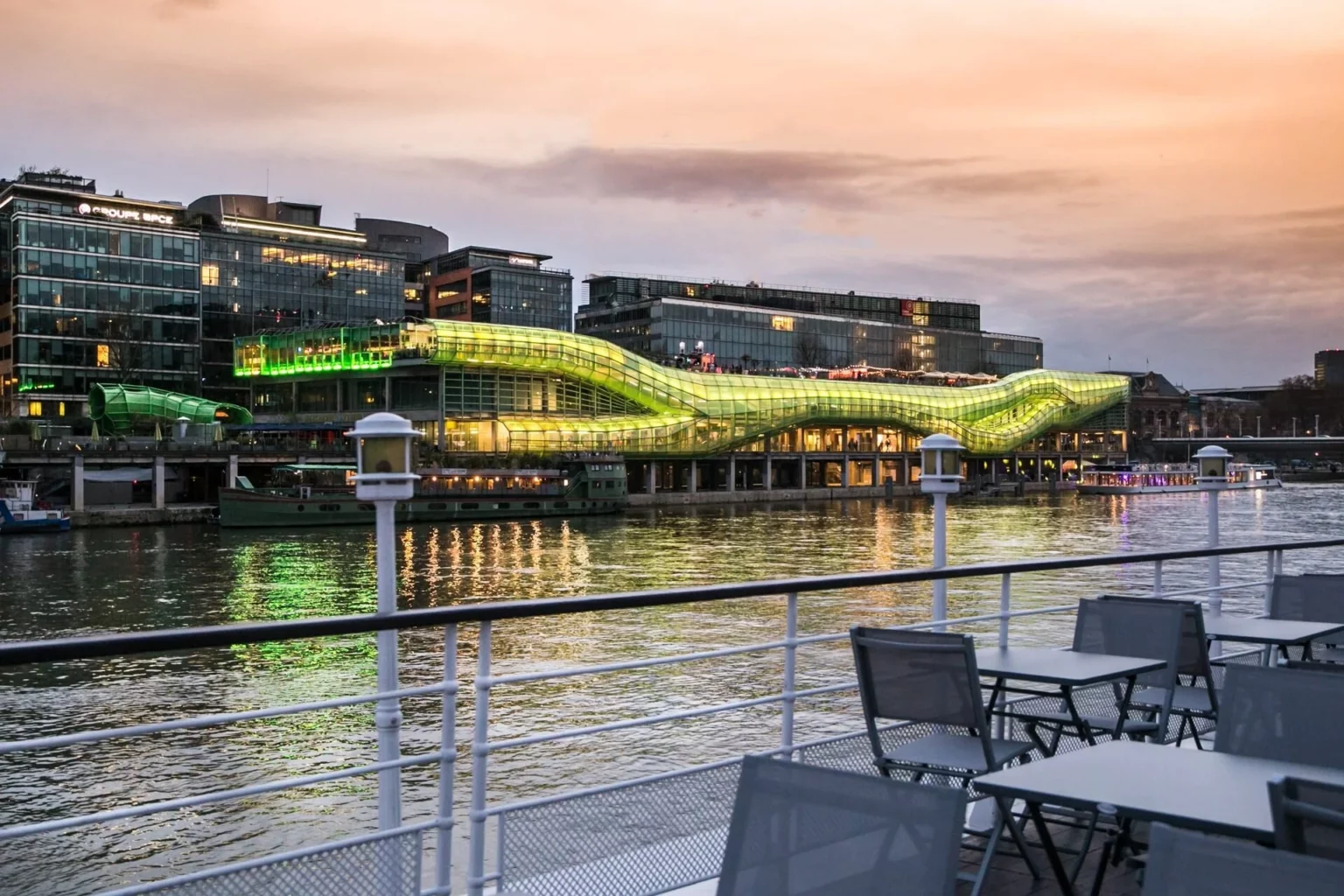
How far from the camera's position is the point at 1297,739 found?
492 cm

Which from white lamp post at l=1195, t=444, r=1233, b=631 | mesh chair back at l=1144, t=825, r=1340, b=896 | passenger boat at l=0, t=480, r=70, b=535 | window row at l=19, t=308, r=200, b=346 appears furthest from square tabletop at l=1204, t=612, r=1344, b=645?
window row at l=19, t=308, r=200, b=346

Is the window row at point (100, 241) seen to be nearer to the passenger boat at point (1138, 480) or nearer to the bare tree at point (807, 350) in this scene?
the bare tree at point (807, 350)

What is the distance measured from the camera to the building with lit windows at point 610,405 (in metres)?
94.9

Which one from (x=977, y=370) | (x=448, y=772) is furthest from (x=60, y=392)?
(x=977, y=370)

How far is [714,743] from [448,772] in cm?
1461

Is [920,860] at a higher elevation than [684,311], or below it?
below

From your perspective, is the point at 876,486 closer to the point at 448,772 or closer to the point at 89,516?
the point at 89,516

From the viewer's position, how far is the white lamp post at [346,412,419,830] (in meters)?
5.56

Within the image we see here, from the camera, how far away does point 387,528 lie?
6062 mm

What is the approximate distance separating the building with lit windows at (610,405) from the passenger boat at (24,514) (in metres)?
29.7

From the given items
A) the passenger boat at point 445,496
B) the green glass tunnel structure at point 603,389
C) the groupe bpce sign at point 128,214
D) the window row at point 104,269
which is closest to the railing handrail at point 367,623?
the passenger boat at point 445,496

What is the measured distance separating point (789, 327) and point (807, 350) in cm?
326

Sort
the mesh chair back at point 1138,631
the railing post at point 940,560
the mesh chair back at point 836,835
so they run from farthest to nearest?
the railing post at point 940,560 < the mesh chair back at point 1138,631 < the mesh chair back at point 836,835

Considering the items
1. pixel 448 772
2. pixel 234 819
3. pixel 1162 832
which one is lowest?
pixel 234 819
